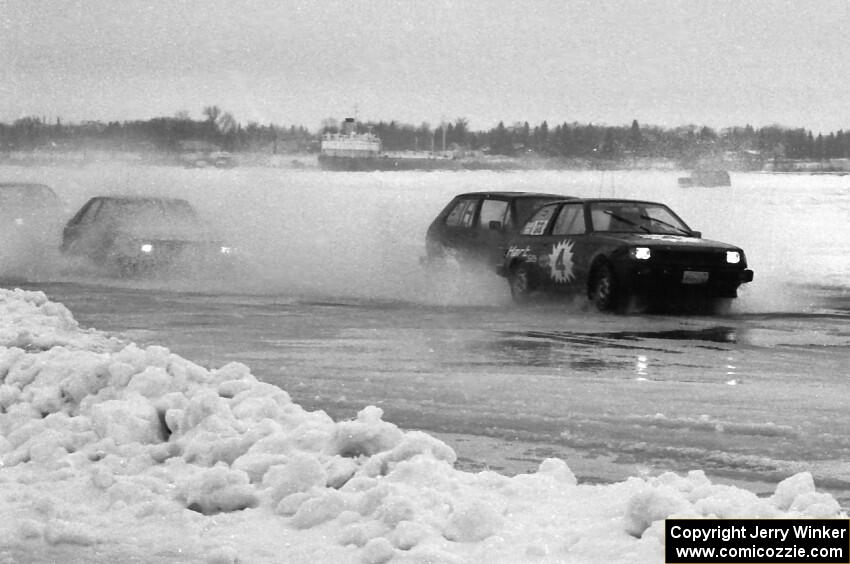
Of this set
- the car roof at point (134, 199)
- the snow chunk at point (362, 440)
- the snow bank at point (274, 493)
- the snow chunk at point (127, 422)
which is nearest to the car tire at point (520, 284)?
the car roof at point (134, 199)

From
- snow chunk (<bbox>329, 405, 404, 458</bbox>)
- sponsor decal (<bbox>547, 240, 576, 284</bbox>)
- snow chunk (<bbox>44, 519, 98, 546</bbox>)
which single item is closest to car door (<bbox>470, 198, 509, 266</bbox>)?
sponsor decal (<bbox>547, 240, 576, 284</bbox>)

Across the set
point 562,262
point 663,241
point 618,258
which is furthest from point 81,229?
point 663,241

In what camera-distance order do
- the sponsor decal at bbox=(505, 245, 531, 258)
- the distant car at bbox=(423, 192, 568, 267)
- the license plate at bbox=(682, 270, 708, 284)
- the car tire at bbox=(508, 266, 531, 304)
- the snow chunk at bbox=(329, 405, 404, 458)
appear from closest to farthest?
the snow chunk at bbox=(329, 405, 404, 458), the license plate at bbox=(682, 270, 708, 284), the car tire at bbox=(508, 266, 531, 304), the sponsor decal at bbox=(505, 245, 531, 258), the distant car at bbox=(423, 192, 568, 267)

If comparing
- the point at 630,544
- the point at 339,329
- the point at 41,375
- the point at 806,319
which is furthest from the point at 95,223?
the point at 630,544

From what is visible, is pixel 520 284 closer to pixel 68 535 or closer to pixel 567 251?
Answer: pixel 567 251

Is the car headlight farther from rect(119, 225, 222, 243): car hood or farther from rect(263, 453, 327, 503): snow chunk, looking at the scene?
rect(263, 453, 327, 503): snow chunk

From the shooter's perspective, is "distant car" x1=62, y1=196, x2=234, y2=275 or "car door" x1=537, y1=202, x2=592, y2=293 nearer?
"car door" x1=537, y1=202, x2=592, y2=293

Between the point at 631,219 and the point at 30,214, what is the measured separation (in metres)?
14.9

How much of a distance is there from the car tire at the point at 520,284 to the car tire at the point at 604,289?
3.87ft

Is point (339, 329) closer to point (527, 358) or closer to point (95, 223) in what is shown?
point (527, 358)

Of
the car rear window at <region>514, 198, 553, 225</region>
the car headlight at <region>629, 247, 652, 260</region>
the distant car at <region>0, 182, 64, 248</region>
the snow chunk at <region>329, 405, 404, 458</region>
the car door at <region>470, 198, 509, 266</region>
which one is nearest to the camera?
the snow chunk at <region>329, 405, 404, 458</region>

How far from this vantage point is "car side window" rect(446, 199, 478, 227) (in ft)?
63.2

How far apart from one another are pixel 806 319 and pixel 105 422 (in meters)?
11.0

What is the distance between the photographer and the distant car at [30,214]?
85.7 feet
